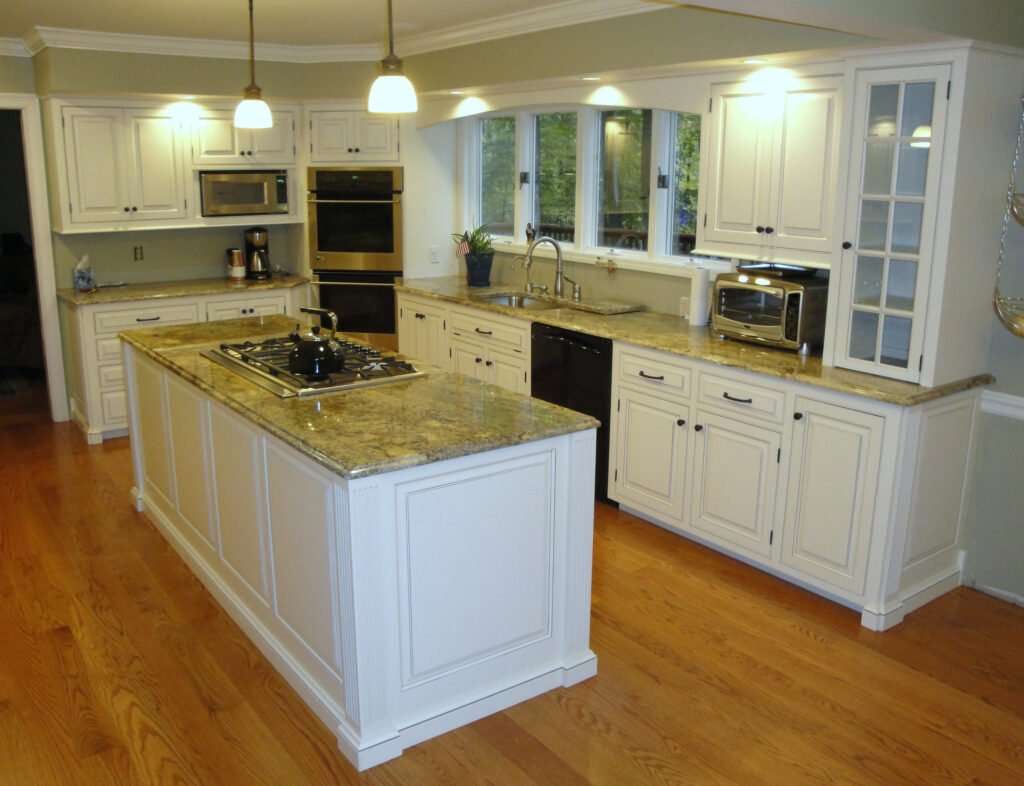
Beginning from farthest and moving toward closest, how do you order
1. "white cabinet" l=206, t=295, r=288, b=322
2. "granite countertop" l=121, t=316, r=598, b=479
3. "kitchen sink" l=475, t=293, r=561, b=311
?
"white cabinet" l=206, t=295, r=288, b=322 → "kitchen sink" l=475, t=293, r=561, b=311 → "granite countertop" l=121, t=316, r=598, b=479

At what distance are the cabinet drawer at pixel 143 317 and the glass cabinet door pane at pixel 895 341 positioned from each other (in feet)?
13.7

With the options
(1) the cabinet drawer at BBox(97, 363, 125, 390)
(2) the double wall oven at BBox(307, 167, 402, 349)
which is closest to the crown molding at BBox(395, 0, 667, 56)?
(2) the double wall oven at BBox(307, 167, 402, 349)

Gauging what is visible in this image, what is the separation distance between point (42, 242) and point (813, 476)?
4.92m

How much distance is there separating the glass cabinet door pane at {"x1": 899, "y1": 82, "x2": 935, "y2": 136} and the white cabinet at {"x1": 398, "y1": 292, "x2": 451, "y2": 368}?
297cm

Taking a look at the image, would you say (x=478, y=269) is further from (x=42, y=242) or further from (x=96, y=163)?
(x=42, y=242)

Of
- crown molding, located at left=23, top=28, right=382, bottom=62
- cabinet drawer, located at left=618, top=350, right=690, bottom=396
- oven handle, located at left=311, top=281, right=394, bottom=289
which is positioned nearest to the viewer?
cabinet drawer, located at left=618, top=350, right=690, bottom=396

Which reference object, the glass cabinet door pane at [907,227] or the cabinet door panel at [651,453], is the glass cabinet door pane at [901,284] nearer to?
the glass cabinet door pane at [907,227]

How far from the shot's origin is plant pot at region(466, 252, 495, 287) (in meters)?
5.91

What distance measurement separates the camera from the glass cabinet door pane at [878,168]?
3.37m

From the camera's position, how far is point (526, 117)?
580cm

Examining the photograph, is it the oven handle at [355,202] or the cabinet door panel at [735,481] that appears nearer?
the cabinet door panel at [735,481]

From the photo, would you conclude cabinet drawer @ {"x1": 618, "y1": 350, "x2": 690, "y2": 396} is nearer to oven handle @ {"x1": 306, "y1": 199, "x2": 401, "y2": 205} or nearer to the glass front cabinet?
the glass front cabinet

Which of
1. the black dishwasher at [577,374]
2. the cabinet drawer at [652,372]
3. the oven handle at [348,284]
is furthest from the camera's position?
the oven handle at [348,284]

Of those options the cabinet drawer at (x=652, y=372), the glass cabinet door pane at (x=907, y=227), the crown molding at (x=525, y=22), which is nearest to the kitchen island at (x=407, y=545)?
the cabinet drawer at (x=652, y=372)
